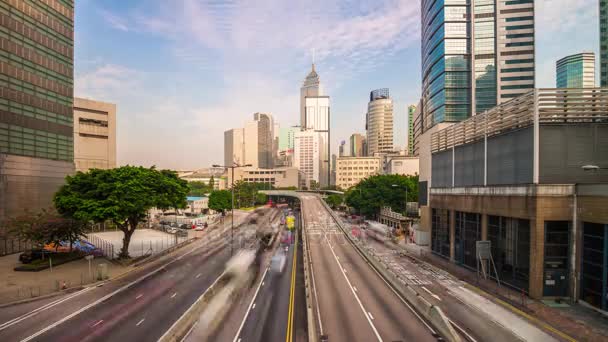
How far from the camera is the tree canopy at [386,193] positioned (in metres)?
97.9

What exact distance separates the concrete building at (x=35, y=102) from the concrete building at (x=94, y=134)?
35.3m

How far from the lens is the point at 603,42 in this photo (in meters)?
121

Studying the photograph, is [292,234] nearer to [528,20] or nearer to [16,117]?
[16,117]

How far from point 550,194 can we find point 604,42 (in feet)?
437

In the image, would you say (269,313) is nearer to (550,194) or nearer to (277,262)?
(277,262)

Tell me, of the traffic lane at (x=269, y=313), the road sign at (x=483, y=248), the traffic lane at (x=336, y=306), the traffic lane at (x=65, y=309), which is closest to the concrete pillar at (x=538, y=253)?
the road sign at (x=483, y=248)

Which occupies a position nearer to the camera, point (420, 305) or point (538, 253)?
point (420, 305)

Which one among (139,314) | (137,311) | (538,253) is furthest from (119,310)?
(538,253)

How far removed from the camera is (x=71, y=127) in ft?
208

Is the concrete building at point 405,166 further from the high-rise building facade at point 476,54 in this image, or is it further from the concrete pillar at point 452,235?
the concrete pillar at point 452,235

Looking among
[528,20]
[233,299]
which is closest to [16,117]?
[233,299]

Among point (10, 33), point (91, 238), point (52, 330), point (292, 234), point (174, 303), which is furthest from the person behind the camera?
point (292, 234)

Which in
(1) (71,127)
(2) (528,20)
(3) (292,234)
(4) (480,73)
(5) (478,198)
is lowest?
(3) (292,234)

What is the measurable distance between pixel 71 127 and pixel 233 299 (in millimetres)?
53177
